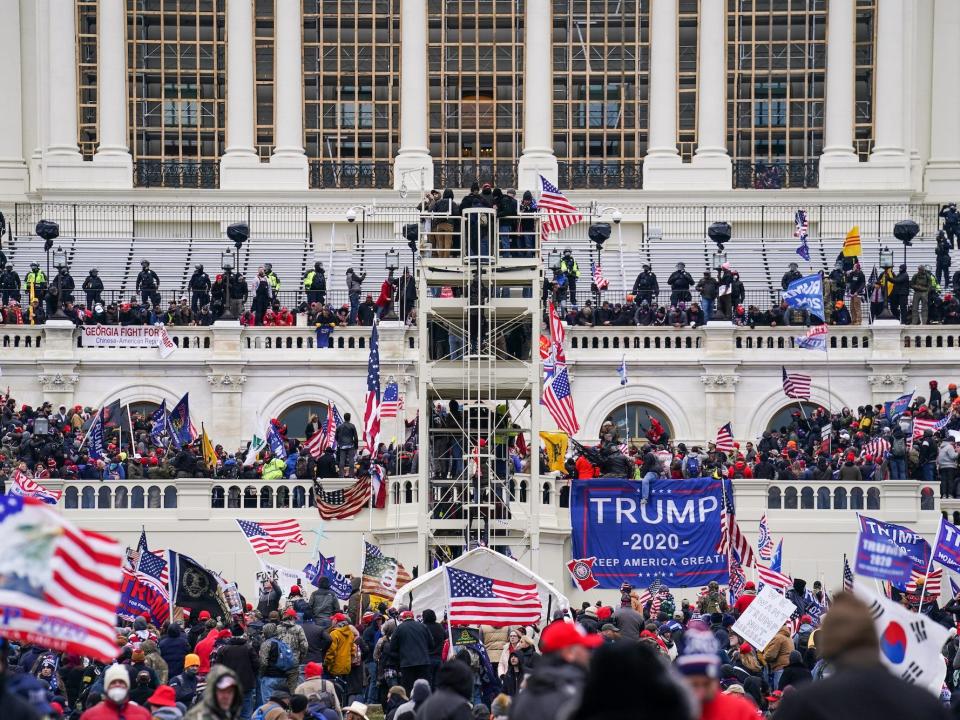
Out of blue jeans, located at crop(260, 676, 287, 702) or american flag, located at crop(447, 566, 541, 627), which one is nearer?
blue jeans, located at crop(260, 676, 287, 702)

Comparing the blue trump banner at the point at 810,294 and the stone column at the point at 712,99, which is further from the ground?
the stone column at the point at 712,99

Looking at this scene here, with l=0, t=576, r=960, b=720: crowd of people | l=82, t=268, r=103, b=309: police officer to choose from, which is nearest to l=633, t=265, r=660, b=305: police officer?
l=82, t=268, r=103, b=309: police officer

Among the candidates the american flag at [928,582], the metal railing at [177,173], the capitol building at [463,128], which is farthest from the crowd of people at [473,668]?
the metal railing at [177,173]

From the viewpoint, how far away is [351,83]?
73125mm

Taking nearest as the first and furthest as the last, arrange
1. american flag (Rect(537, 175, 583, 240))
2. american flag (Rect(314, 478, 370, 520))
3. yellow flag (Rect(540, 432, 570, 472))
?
1. american flag (Rect(314, 478, 370, 520))
2. yellow flag (Rect(540, 432, 570, 472))
3. american flag (Rect(537, 175, 583, 240))

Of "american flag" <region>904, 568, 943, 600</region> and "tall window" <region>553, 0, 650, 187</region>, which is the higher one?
"tall window" <region>553, 0, 650, 187</region>

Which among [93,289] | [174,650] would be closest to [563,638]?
[174,650]

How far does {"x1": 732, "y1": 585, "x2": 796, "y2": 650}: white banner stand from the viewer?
966 inches

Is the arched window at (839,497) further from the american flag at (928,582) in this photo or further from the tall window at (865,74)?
the tall window at (865,74)

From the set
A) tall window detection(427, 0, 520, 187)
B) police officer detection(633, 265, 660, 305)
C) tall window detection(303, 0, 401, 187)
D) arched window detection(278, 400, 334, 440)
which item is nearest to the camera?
arched window detection(278, 400, 334, 440)

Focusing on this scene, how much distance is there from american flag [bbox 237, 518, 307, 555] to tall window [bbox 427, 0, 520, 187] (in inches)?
1399

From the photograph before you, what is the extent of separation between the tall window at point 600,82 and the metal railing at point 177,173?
1005cm

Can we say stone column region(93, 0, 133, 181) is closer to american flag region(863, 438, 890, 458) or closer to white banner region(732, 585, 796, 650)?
american flag region(863, 438, 890, 458)

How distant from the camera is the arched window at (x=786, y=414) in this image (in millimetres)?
53312
